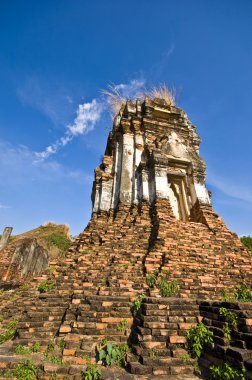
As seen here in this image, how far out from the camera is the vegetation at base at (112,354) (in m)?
Result: 2.86

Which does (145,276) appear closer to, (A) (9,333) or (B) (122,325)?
(B) (122,325)

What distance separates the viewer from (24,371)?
267 centimetres

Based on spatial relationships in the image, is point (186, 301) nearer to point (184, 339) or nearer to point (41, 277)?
point (184, 339)

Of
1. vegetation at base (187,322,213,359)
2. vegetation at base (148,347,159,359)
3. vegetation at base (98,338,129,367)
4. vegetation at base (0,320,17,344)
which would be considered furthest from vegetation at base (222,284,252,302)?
vegetation at base (0,320,17,344)

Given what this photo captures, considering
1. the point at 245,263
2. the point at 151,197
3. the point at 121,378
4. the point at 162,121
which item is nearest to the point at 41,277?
the point at 121,378

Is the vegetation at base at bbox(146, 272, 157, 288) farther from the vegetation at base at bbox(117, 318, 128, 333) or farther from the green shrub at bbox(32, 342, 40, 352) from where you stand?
the green shrub at bbox(32, 342, 40, 352)

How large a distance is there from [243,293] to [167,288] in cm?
160

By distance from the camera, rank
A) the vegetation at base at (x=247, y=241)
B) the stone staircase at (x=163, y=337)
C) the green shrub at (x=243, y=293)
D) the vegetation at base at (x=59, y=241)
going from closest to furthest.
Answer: the stone staircase at (x=163, y=337)
the green shrub at (x=243, y=293)
the vegetation at base at (x=247, y=241)
the vegetation at base at (x=59, y=241)

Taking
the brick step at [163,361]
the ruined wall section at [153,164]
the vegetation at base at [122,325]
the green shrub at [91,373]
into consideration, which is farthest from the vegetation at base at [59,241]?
the brick step at [163,361]

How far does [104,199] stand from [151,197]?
2.04 m

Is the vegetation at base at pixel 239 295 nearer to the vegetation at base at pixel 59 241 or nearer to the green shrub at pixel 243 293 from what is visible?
the green shrub at pixel 243 293

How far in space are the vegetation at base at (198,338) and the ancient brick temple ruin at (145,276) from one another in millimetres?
85

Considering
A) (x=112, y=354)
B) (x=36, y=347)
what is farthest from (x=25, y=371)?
(x=112, y=354)

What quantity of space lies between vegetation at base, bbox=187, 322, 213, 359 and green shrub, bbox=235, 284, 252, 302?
1.58 m
